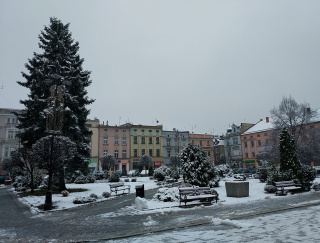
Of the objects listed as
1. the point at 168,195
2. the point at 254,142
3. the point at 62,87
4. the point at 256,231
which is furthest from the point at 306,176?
the point at 254,142

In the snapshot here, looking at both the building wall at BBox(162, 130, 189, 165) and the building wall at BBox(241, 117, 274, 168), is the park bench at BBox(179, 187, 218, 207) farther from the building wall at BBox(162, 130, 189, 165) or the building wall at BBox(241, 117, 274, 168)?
the building wall at BBox(241, 117, 274, 168)

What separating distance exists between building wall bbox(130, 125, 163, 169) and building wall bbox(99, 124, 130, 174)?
1.18 m

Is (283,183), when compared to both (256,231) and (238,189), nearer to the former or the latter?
(238,189)

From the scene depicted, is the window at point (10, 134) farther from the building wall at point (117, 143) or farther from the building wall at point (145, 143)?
the building wall at point (145, 143)

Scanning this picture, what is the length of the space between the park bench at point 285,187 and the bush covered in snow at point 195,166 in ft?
13.8

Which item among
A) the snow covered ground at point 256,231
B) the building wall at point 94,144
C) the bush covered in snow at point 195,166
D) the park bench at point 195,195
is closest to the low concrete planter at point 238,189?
the park bench at point 195,195

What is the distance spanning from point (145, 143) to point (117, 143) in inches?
269

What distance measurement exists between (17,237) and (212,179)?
12.7 m

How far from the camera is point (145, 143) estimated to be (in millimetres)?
59625

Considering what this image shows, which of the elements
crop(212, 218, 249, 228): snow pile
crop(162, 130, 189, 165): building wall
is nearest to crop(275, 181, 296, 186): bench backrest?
crop(212, 218, 249, 228): snow pile

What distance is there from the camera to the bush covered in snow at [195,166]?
16109 millimetres

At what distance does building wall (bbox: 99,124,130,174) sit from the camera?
182 feet

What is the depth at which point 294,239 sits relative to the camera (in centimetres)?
565

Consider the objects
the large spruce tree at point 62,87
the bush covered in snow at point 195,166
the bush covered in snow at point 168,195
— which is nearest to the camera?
the bush covered in snow at point 168,195
